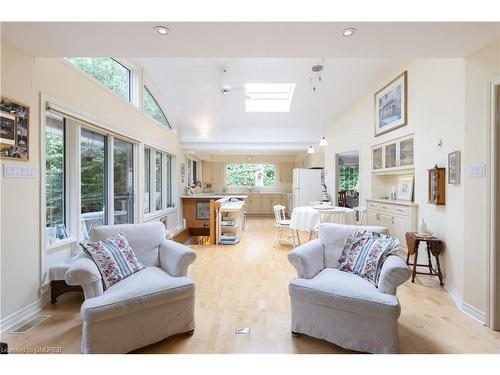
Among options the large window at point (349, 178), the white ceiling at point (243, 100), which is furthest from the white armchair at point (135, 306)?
the large window at point (349, 178)

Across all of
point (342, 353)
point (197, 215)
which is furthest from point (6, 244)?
point (197, 215)

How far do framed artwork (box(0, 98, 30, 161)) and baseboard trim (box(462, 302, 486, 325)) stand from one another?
4.14 meters

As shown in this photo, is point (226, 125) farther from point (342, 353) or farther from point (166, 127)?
Result: point (342, 353)

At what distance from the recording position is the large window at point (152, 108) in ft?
16.4

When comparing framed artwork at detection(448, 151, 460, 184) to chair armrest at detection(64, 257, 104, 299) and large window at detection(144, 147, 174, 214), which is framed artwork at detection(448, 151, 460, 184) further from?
large window at detection(144, 147, 174, 214)

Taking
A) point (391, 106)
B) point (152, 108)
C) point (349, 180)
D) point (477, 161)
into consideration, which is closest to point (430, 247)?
point (477, 161)

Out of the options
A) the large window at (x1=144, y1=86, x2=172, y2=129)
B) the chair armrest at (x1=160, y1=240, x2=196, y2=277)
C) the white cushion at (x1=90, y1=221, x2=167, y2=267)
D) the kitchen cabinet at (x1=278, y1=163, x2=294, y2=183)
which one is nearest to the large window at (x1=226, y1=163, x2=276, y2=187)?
the kitchen cabinet at (x1=278, y1=163, x2=294, y2=183)

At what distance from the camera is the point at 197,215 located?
6.90 metres

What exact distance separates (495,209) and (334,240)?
1.30 m

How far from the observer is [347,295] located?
75.0 inches

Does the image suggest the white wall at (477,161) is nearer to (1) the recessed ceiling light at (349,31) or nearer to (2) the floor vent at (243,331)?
(1) the recessed ceiling light at (349,31)

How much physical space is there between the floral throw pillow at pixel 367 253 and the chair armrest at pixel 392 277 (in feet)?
0.63

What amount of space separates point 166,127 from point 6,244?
408 centimetres

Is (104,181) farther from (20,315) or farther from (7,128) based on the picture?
(20,315)
